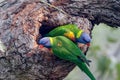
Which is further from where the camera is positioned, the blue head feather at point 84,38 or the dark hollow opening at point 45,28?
the dark hollow opening at point 45,28

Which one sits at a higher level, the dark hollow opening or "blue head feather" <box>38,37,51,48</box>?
"blue head feather" <box>38,37,51,48</box>

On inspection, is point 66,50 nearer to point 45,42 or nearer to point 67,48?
point 67,48

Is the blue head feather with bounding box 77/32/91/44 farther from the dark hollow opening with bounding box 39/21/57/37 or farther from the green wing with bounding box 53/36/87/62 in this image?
the dark hollow opening with bounding box 39/21/57/37

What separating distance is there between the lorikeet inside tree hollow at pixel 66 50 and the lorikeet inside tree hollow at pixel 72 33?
0.19 feet

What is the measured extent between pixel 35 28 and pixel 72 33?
21 centimetres

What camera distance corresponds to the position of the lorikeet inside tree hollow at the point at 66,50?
6.71ft

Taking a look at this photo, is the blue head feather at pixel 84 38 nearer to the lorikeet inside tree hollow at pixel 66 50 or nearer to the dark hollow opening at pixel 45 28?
the lorikeet inside tree hollow at pixel 66 50

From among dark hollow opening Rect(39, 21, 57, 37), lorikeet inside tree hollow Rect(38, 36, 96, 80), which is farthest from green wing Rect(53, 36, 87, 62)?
dark hollow opening Rect(39, 21, 57, 37)

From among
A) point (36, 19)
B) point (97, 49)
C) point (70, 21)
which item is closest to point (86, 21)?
point (70, 21)

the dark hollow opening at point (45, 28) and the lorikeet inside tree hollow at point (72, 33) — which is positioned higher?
the lorikeet inside tree hollow at point (72, 33)

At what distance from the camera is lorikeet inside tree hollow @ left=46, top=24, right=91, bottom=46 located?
2.11m

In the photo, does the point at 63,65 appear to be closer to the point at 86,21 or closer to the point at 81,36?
the point at 81,36

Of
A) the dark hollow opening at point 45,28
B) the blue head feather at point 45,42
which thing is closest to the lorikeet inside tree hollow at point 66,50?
the blue head feather at point 45,42

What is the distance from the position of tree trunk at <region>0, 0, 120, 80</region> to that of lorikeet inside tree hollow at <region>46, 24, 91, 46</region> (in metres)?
0.07
